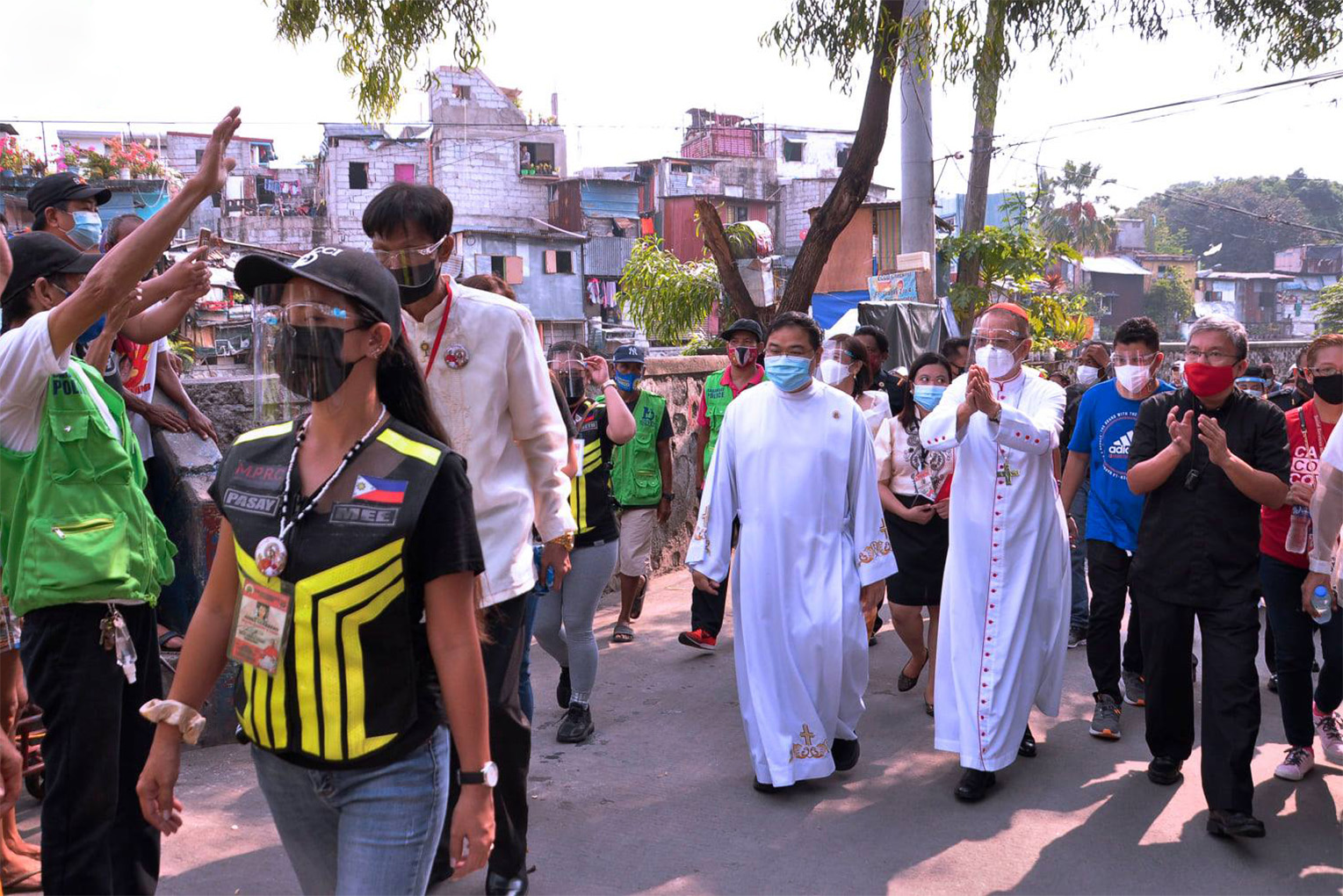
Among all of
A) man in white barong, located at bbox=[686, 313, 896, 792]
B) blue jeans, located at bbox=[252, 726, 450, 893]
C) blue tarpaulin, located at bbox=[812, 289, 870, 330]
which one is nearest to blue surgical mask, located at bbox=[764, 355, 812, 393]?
man in white barong, located at bbox=[686, 313, 896, 792]

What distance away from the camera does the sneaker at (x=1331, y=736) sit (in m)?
5.91

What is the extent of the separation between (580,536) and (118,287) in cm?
347

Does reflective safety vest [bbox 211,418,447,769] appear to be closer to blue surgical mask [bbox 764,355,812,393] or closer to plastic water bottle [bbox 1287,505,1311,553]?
blue surgical mask [bbox 764,355,812,393]

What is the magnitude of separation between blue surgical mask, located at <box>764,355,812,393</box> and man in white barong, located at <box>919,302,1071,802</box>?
61cm

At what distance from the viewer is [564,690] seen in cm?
650

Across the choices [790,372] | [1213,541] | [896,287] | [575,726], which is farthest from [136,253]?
[896,287]

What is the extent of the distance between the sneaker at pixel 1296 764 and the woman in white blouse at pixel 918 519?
175 centimetres

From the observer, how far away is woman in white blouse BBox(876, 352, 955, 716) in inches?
271

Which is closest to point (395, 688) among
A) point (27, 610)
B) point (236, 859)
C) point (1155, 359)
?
point (27, 610)

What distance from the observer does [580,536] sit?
6312 mm

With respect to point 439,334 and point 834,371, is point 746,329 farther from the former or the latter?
point 439,334

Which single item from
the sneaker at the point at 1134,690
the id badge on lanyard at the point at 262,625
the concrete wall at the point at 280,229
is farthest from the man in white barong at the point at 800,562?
the concrete wall at the point at 280,229

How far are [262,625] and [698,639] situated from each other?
527cm

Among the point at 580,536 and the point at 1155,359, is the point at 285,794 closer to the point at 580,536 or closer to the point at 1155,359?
the point at 580,536
